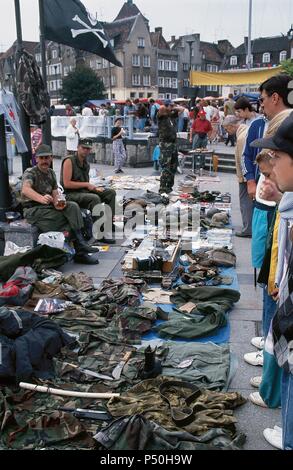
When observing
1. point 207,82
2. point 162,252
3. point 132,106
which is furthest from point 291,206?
point 207,82

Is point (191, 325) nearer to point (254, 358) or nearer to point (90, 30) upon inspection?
point (254, 358)

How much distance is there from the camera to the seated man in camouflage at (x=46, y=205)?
6867 millimetres

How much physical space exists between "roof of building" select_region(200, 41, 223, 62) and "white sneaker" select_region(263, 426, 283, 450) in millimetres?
88130

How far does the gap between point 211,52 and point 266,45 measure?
1002cm

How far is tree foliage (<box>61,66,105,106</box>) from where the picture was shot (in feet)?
A: 190

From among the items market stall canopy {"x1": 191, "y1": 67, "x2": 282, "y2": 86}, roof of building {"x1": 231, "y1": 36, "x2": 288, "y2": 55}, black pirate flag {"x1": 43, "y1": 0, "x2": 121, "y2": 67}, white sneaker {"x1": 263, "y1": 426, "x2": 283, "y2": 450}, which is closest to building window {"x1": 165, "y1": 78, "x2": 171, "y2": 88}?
roof of building {"x1": 231, "y1": 36, "x2": 288, "y2": 55}

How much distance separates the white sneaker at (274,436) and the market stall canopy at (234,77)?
72.5ft

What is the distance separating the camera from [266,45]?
80.5 meters

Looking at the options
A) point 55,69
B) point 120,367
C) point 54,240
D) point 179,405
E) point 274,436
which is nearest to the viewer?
point 274,436

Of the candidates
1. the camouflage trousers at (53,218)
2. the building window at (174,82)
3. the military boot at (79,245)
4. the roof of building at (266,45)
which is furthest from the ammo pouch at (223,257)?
the roof of building at (266,45)

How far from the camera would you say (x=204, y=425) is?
319 centimetres

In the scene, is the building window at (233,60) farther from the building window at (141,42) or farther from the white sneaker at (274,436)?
the white sneaker at (274,436)

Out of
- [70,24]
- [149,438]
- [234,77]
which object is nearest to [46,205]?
[70,24]

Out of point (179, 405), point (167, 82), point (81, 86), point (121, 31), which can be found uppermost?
point (121, 31)
